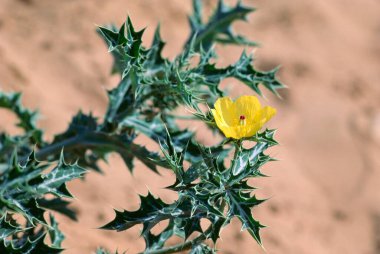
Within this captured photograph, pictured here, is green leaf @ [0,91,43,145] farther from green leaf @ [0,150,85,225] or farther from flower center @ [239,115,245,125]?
flower center @ [239,115,245,125]

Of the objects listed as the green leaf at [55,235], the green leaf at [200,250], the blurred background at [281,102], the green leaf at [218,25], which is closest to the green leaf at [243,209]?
the green leaf at [200,250]

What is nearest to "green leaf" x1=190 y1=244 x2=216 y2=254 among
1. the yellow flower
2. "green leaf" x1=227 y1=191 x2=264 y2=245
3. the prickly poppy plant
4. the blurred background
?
the prickly poppy plant

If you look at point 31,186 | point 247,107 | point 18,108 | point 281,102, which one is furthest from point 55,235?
point 281,102

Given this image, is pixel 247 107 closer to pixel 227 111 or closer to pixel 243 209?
pixel 227 111

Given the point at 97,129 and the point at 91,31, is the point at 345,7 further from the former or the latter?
the point at 97,129

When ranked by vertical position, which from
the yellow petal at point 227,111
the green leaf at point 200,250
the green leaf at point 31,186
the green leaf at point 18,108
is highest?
the green leaf at point 18,108

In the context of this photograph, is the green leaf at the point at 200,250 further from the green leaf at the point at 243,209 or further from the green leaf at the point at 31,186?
the green leaf at the point at 31,186
